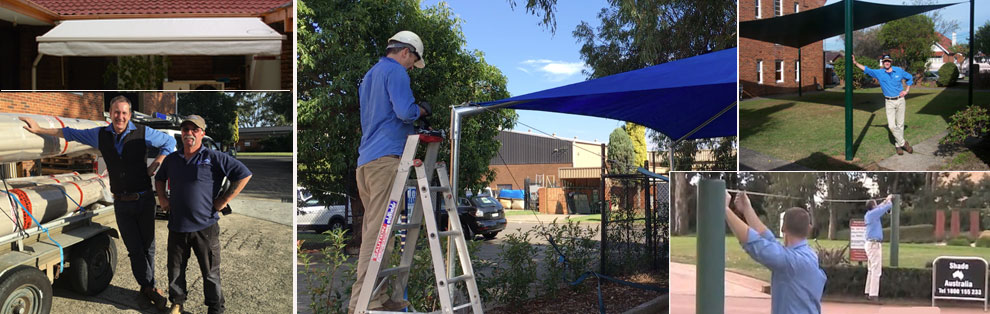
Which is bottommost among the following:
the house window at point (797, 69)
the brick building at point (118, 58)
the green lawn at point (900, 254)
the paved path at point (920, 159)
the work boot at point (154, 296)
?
the work boot at point (154, 296)

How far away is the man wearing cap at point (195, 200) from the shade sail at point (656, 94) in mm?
1736

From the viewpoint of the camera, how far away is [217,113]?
13.4 feet

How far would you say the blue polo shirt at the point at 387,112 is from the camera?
11.3 feet

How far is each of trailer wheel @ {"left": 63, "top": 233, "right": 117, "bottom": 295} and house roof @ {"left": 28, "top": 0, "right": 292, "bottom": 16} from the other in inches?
142

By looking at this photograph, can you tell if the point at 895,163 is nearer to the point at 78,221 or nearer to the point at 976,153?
the point at 976,153

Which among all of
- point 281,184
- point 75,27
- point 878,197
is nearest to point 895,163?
point 878,197

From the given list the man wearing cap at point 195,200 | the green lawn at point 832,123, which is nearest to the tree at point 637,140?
the man wearing cap at point 195,200

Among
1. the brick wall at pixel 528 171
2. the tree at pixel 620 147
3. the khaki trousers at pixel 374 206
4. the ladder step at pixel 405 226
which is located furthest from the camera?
the brick wall at pixel 528 171

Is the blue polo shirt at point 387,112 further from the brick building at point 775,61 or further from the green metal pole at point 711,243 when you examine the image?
the green metal pole at point 711,243

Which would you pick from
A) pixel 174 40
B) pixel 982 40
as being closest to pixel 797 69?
pixel 982 40

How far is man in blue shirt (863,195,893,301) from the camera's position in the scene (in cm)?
283

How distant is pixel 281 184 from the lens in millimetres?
4191

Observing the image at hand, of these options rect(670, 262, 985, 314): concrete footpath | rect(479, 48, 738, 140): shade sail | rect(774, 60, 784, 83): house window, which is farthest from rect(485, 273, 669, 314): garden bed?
rect(774, 60, 784, 83): house window

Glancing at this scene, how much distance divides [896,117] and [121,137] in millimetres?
3984
